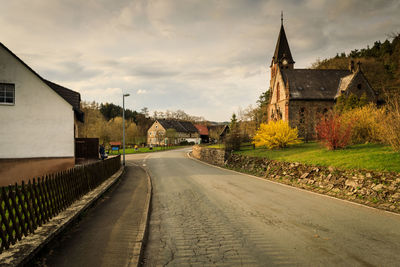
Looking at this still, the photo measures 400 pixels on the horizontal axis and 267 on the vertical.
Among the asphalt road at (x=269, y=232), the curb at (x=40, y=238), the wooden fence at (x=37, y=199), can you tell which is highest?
the wooden fence at (x=37, y=199)

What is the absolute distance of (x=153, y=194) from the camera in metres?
11.6

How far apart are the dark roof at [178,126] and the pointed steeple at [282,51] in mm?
44724

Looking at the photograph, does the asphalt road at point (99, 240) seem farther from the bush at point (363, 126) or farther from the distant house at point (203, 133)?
the distant house at point (203, 133)

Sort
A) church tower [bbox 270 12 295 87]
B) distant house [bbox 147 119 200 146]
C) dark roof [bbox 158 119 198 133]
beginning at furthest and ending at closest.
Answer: dark roof [bbox 158 119 198 133] → distant house [bbox 147 119 200 146] → church tower [bbox 270 12 295 87]

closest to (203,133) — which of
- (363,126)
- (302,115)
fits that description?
(302,115)

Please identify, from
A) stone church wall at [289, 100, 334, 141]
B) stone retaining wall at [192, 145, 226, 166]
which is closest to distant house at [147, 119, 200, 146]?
stone retaining wall at [192, 145, 226, 166]

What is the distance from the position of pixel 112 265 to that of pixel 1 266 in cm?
187

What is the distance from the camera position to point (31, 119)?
48.8ft

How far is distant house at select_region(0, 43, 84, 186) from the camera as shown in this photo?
14295 mm

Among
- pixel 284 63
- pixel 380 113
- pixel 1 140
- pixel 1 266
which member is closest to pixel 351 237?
pixel 1 266

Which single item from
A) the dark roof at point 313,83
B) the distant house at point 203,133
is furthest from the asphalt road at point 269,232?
the distant house at point 203,133

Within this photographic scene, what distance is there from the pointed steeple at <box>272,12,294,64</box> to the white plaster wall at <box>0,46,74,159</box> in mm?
40200

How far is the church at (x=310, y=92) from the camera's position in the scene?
3591 cm

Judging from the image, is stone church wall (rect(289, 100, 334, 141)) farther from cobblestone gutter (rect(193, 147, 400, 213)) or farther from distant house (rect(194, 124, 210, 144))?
distant house (rect(194, 124, 210, 144))
